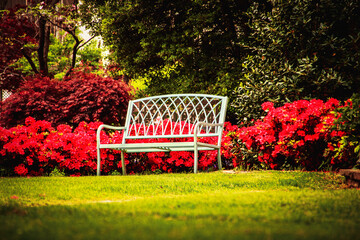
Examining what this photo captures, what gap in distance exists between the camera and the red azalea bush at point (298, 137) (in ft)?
16.5

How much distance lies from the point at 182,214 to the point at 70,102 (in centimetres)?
609

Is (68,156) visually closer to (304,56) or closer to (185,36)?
(185,36)

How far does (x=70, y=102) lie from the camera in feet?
26.2

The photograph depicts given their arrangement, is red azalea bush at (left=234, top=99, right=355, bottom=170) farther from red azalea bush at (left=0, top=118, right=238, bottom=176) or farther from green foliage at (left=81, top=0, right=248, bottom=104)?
green foliage at (left=81, top=0, right=248, bottom=104)

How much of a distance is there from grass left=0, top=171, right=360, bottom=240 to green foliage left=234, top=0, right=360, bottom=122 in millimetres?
2269

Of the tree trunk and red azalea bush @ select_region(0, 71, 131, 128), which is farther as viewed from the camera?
the tree trunk

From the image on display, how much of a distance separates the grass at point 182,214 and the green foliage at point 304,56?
7.44 ft

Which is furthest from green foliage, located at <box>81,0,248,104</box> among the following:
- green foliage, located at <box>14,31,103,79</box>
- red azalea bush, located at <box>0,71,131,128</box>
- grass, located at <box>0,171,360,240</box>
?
green foliage, located at <box>14,31,103,79</box>

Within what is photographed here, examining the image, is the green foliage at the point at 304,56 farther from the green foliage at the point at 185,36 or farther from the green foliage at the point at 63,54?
the green foliage at the point at 63,54

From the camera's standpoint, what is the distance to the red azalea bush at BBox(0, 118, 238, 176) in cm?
609

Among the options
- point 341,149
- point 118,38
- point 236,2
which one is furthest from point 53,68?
point 341,149

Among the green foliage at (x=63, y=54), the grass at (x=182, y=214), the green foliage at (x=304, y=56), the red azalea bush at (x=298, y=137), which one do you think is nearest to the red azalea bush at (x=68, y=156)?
the red azalea bush at (x=298, y=137)

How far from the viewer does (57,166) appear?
6.29 metres

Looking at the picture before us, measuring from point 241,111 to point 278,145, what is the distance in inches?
48.9
